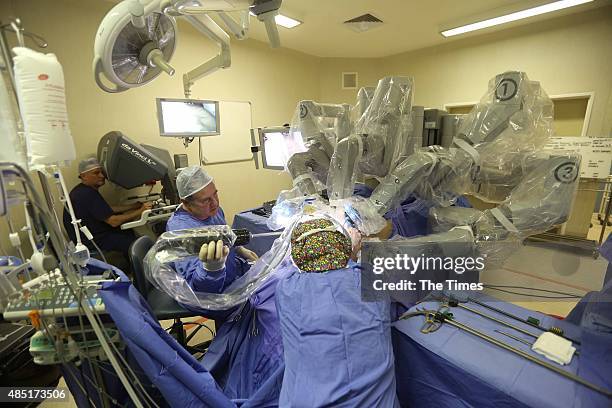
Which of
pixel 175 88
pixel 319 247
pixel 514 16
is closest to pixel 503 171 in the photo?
pixel 319 247

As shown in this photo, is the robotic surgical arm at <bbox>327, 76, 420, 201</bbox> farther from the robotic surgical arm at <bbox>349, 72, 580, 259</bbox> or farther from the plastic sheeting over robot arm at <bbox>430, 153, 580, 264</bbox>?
the plastic sheeting over robot arm at <bbox>430, 153, 580, 264</bbox>

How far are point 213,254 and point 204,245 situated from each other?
6 centimetres

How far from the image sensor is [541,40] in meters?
3.72

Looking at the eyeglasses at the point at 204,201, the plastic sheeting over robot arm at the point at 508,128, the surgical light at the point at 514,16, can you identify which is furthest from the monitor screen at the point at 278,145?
the surgical light at the point at 514,16

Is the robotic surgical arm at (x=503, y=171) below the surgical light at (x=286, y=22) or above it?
below

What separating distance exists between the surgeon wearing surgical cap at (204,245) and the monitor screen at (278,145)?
0.56m

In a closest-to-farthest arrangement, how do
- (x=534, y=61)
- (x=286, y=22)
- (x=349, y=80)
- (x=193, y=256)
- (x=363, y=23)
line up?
(x=193, y=256) → (x=286, y=22) → (x=363, y=23) → (x=534, y=61) → (x=349, y=80)

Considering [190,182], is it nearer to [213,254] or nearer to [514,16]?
[213,254]

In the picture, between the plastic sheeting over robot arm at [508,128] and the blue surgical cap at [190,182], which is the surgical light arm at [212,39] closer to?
the blue surgical cap at [190,182]

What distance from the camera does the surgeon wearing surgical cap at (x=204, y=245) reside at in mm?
1305

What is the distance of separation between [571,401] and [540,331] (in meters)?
0.33

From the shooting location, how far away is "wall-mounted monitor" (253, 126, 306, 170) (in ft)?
6.11

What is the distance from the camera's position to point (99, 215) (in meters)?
2.46

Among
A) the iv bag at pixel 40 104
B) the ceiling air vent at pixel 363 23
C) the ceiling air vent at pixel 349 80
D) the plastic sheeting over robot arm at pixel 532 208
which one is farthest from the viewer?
the ceiling air vent at pixel 349 80
